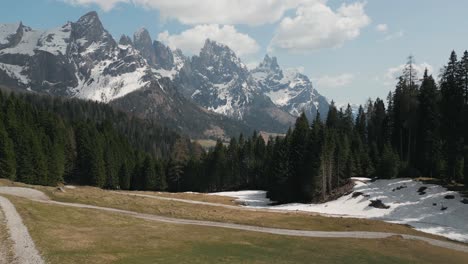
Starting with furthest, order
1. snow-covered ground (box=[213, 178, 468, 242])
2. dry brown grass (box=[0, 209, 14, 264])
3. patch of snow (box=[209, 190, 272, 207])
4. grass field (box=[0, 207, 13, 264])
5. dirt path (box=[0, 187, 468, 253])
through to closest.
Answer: patch of snow (box=[209, 190, 272, 207]) < snow-covered ground (box=[213, 178, 468, 242]) < dirt path (box=[0, 187, 468, 253]) < grass field (box=[0, 207, 13, 264]) < dry brown grass (box=[0, 209, 14, 264])

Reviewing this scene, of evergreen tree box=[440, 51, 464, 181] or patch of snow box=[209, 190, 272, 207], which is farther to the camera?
patch of snow box=[209, 190, 272, 207]

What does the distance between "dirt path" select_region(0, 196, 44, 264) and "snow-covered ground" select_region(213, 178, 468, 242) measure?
50.2 meters

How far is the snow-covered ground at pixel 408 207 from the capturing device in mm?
61281

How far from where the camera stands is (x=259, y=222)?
59250mm

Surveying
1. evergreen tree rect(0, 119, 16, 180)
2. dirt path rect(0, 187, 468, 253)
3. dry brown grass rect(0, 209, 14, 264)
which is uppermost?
evergreen tree rect(0, 119, 16, 180)

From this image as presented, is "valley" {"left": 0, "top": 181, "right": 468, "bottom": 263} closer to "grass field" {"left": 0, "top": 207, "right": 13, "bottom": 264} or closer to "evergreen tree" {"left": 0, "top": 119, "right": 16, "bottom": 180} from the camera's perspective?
"grass field" {"left": 0, "top": 207, "right": 13, "bottom": 264}

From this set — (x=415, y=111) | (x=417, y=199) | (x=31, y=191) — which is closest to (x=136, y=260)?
(x=31, y=191)

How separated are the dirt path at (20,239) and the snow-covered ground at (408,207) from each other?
5016cm

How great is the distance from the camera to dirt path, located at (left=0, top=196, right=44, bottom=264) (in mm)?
28730

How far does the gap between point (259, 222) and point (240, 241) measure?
14804 mm

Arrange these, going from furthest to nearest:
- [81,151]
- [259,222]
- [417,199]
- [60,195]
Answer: [81,151] → [417,199] → [60,195] → [259,222]

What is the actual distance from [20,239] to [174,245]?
13.2m

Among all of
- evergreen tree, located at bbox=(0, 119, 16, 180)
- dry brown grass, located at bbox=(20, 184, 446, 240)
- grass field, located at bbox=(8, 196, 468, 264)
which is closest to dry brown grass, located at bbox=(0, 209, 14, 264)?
grass field, located at bbox=(8, 196, 468, 264)

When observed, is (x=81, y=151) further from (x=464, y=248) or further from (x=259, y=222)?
(x=464, y=248)
